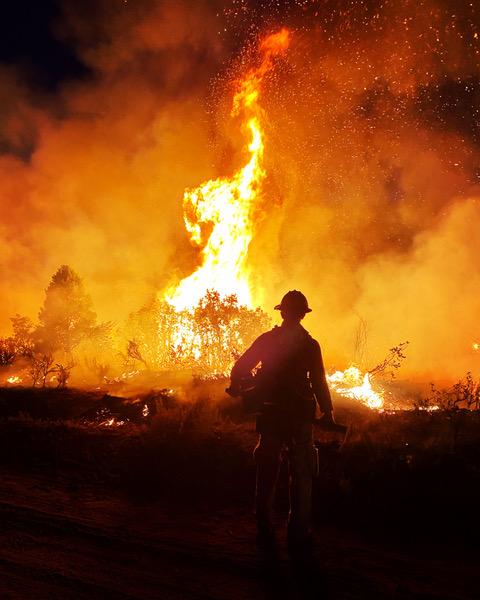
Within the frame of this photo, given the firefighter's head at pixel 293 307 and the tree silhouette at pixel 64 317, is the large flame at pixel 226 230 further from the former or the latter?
the firefighter's head at pixel 293 307

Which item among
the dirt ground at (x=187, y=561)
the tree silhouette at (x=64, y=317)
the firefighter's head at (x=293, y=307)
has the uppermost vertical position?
the tree silhouette at (x=64, y=317)

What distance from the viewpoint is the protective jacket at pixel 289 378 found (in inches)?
163

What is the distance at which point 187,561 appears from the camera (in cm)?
365

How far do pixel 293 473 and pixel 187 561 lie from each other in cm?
119

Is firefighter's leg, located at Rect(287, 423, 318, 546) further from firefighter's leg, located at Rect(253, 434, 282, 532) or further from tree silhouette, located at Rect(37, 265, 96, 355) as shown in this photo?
tree silhouette, located at Rect(37, 265, 96, 355)

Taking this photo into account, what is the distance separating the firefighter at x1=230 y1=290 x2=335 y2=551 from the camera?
13.1 ft

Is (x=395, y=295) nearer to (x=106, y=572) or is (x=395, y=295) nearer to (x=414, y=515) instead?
(x=414, y=515)

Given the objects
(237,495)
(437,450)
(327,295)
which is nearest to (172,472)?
(237,495)

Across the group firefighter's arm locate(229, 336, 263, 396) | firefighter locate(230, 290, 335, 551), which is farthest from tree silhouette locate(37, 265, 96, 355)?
firefighter locate(230, 290, 335, 551)

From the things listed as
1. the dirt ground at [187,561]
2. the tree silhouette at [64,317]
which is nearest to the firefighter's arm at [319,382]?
the dirt ground at [187,561]

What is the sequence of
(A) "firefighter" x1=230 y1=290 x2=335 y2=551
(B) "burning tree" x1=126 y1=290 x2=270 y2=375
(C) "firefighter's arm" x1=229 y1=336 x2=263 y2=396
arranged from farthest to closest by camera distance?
1. (B) "burning tree" x1=126 y1=290 x2=270 y2=375
2. (C) "firefighter's arm" x1=229 y1=336 x2=263 y2=396
3. (A) "firefighter" x1=230 y1=290 x2=335 y2=551

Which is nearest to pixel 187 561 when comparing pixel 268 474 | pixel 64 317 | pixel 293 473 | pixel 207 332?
pixel 268 474

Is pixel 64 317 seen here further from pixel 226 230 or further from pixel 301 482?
pixel 301 482

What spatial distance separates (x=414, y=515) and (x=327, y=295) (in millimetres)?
37876
